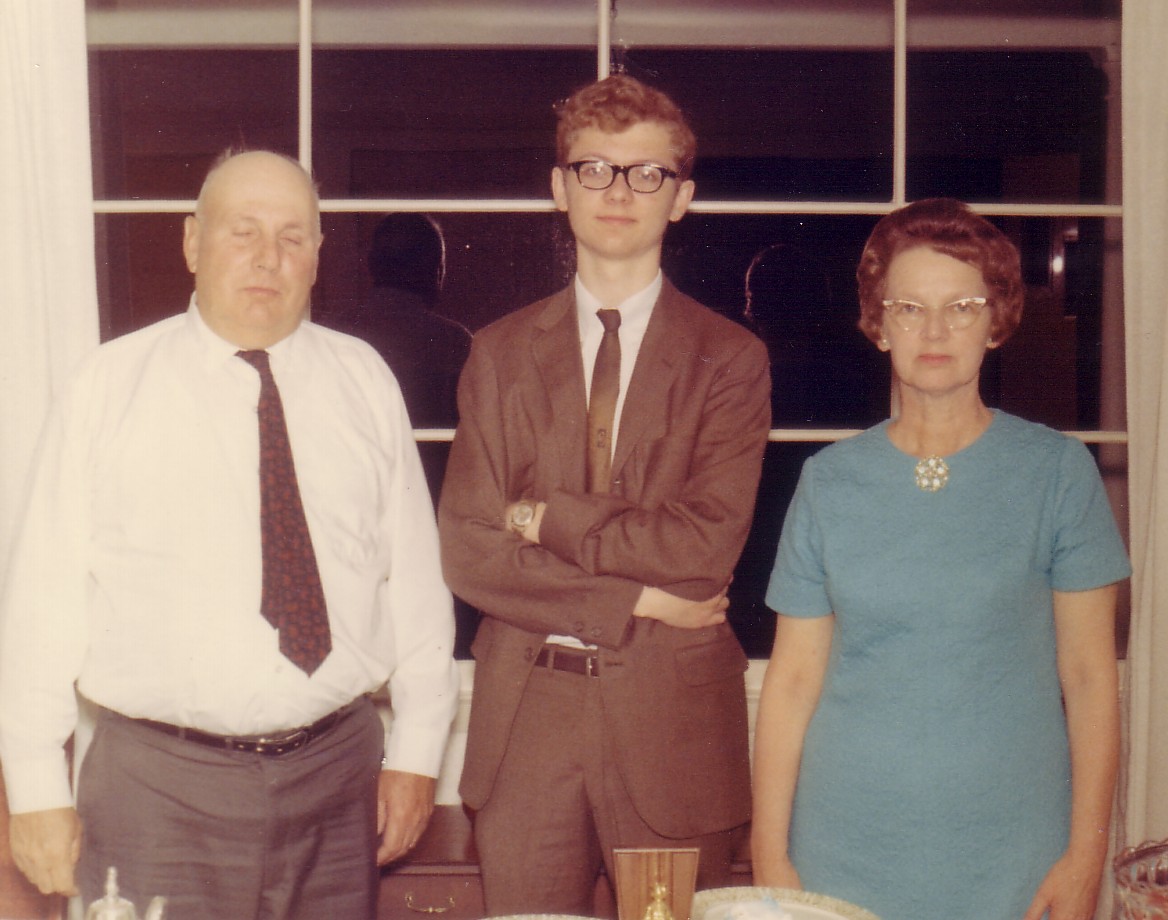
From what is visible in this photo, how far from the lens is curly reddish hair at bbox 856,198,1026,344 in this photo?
1758 millimetres

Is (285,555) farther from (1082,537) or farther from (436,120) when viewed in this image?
(436,120)

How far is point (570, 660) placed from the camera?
1956 millimetres

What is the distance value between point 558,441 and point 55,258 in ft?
3.94

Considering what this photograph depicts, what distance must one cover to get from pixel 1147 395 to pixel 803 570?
1.22m

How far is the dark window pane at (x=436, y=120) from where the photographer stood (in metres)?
3.32

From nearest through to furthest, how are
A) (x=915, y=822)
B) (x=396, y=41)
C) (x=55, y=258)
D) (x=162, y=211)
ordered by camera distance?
(x=915, y=822)
(x=55, y=258)
(x=162, y=211)
(x=396, y=41)

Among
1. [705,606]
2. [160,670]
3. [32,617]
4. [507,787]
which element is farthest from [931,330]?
[32,617]

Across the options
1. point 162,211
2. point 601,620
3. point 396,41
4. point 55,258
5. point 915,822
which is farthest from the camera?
point 396,41

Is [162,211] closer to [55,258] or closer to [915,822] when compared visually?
[55,258]

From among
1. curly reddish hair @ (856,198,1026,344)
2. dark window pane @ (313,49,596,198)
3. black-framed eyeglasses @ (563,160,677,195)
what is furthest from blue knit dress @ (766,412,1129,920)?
dark window pane @ (313,49,596,198)

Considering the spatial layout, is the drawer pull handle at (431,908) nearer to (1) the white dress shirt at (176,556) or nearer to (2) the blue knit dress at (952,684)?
(1) the white dress shirt at (176,556)

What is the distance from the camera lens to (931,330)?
68.8 inches

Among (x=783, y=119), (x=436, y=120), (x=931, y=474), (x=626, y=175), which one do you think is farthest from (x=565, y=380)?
(x=783, y=119)

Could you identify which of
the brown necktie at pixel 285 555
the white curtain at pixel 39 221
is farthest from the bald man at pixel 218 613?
the white curtain at pixel 39 221
